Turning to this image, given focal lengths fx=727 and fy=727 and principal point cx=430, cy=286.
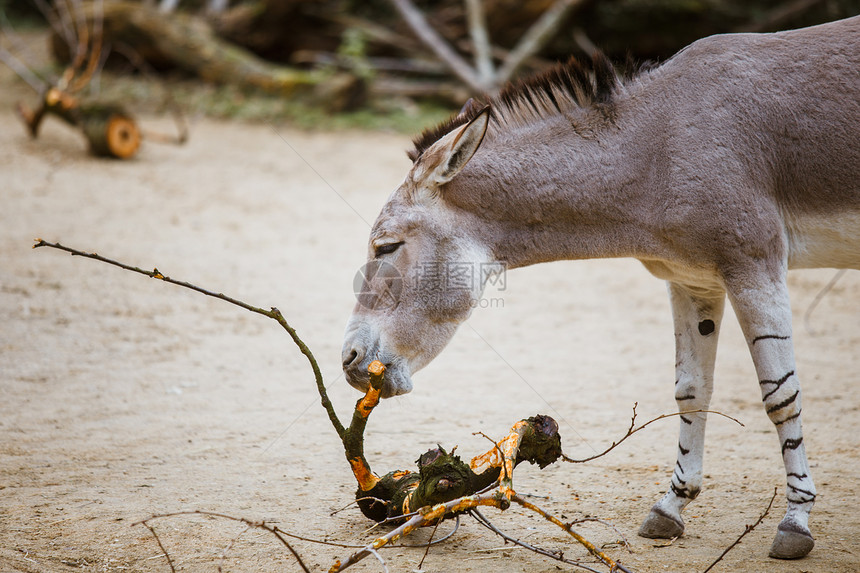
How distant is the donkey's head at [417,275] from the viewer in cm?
384

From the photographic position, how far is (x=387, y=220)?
3924mm

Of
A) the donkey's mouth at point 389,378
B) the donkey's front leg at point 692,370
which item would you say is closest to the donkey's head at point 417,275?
the donkey's mouth at point 389,378

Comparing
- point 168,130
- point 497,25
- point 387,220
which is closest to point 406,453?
point 387,220

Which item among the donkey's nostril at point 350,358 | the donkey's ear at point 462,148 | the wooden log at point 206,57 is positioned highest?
the wooden log at point 206,57

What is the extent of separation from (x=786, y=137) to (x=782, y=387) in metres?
1.27

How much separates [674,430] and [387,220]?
298cm

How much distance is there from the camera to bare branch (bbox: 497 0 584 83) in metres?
15.1

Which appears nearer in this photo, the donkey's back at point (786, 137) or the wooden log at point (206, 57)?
the donkey's back at point (786, 137)

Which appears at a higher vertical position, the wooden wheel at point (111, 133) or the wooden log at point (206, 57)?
the wooden log at point (206, 57)

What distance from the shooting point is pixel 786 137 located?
370cm

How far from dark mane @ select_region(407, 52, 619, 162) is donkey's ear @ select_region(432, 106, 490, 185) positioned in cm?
31

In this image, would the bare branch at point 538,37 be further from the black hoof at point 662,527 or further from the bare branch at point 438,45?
the black hoof at point 662,527

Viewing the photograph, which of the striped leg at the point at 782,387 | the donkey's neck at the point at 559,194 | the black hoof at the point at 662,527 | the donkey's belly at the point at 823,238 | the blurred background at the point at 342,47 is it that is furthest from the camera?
the blurred background at the point at 342,47

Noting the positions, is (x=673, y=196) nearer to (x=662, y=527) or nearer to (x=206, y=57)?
(x=662, y=527)
